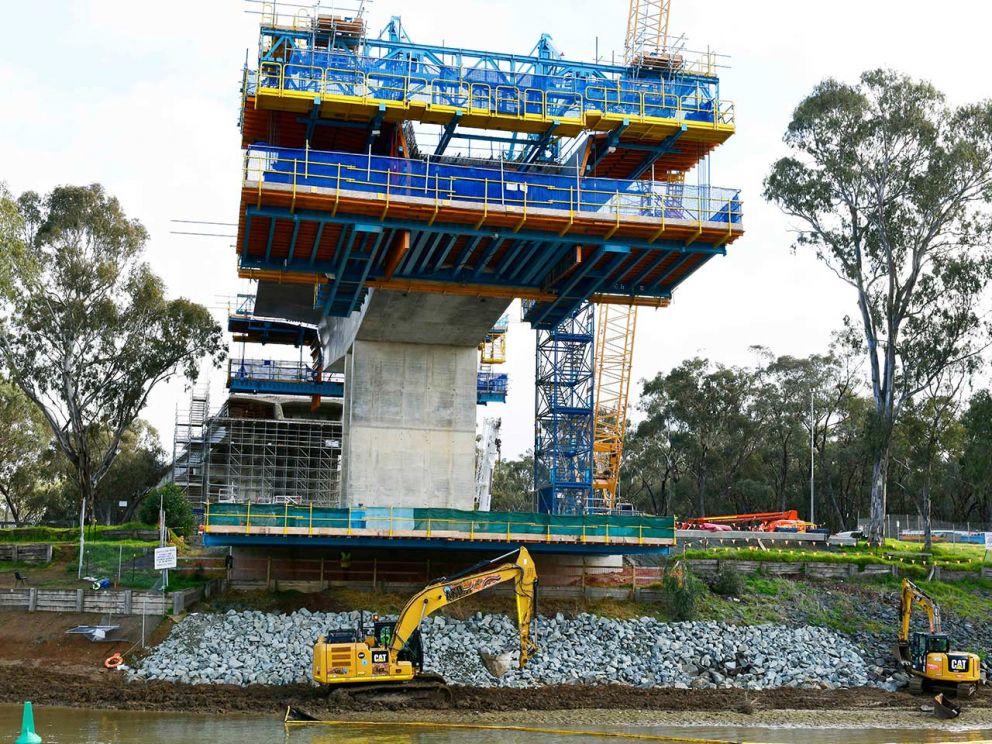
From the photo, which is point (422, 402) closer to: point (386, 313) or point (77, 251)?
point (386, 313)

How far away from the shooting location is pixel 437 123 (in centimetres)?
3419

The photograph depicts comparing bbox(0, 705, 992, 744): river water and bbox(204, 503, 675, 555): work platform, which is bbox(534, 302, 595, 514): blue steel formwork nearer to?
bbox(204, 503, 675, 555): work platform

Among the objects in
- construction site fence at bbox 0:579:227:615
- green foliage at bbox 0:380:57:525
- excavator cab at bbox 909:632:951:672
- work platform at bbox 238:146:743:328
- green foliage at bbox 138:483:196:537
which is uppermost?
work platform at bbox 238:146:743:328

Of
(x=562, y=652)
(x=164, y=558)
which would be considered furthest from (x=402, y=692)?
(x=164, y=558)

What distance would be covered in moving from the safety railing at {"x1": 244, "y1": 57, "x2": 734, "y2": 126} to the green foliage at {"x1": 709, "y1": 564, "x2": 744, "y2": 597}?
15.4 metres

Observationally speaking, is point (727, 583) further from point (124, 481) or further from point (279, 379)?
point (124, 481)

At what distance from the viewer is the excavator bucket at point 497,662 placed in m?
28.7

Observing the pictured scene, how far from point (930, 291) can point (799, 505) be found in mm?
33909

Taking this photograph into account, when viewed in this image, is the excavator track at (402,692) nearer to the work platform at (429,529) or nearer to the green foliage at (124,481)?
the work platform at (429,529)

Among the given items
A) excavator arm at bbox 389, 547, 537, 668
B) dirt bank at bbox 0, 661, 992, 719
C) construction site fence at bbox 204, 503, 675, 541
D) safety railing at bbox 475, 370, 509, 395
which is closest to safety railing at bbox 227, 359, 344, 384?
safety railing at bbox 475, 370, 509, 395

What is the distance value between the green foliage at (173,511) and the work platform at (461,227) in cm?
1364

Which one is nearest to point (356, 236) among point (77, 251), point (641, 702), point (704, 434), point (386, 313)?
point (386, 313)

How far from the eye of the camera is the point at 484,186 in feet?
106

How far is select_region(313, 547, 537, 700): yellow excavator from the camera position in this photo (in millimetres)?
25219
